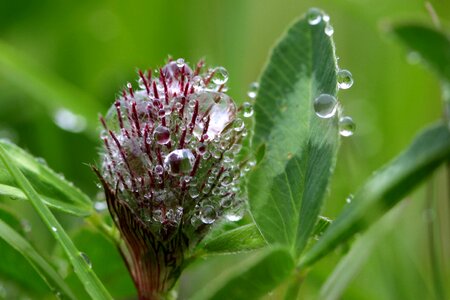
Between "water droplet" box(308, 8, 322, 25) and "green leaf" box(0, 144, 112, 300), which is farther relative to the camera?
"water droplet" box(308, 8, 322, 25)

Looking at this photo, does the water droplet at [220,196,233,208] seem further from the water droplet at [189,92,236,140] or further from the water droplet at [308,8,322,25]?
the water droplet at [308,8,322,25]

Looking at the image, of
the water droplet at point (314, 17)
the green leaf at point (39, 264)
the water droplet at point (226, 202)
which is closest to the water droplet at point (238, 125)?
the water droplet at point (226, 202)

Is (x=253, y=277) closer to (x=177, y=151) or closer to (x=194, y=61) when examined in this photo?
(x=177, y=151)

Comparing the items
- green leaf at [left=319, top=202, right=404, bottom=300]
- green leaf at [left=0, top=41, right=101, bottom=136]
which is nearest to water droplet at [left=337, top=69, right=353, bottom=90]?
A: green leaf at [left=319, top=202, right=404, bottom=300]

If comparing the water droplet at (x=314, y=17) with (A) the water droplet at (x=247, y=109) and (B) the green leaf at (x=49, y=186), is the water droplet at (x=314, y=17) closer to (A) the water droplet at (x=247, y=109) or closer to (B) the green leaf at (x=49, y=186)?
(A) the water droplet at (x=247, y=109)

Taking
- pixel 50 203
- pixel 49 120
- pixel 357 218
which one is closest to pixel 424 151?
pixel 357 218

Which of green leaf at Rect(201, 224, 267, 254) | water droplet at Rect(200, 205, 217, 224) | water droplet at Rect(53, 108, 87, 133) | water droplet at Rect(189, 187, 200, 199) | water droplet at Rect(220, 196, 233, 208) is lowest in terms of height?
green leaf at Rect(201, 224, 267, 254)

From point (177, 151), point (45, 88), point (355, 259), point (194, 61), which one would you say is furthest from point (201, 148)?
point (194, 61)

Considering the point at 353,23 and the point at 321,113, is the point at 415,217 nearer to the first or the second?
the point at 353,23
